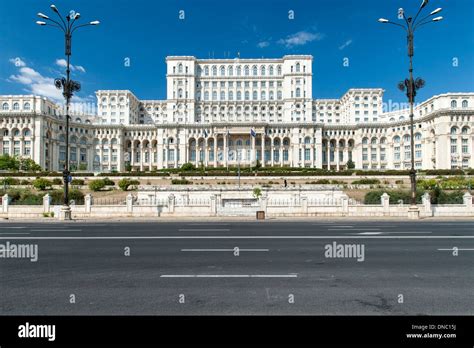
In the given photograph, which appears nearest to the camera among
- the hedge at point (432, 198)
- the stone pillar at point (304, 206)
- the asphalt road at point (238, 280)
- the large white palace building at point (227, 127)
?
the asphalt road at point (238, 280)

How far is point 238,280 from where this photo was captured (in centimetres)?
702

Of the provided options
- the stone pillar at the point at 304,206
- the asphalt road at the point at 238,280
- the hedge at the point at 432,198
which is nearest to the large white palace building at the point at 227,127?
the hedge at the point at 432,198

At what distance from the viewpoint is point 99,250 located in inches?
423

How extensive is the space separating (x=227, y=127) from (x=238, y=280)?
289 feet

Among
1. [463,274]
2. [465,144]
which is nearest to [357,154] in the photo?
[465,144]

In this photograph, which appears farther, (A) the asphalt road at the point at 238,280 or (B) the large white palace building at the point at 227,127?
(B) the large white palace building at the point at 227,127

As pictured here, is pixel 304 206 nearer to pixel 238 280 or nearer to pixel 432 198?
pixel 432 198

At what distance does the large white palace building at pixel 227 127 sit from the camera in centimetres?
8923

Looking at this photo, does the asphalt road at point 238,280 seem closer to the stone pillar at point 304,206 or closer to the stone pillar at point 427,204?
the stone pillar at point 304,206

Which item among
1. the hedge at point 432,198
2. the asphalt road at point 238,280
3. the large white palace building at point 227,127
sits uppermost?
the large white palace building at point 227,127

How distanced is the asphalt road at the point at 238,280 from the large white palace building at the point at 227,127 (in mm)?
79672

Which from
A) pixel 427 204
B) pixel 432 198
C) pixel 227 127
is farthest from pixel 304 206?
pixel 227 127

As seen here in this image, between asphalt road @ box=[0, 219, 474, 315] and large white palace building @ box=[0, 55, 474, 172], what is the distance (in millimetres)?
79672
